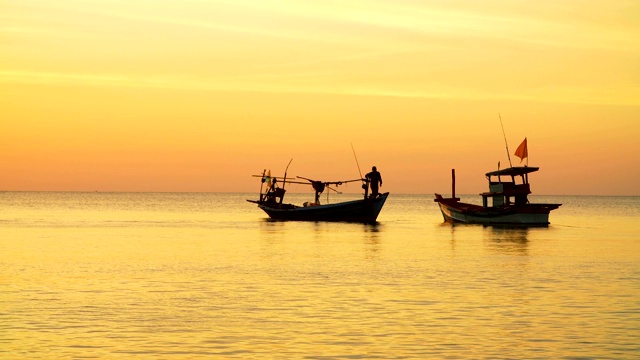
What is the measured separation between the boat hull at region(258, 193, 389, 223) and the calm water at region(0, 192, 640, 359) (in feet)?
86.5

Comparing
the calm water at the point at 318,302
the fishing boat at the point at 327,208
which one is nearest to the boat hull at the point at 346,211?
the fishing boat at the point at 327,208

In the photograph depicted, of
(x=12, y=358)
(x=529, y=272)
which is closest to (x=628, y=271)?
(x=529, y=272)

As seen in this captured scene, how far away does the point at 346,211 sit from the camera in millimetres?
75562

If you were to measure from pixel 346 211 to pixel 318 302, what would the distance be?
50.7 meters

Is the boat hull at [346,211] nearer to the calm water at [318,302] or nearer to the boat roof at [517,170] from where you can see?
the boat roof at [517,170]

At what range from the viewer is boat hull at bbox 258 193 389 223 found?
245 ft

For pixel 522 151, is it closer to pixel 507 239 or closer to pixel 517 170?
pixel 517 170

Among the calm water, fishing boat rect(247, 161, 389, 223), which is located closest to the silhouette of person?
fishing boat rect(247, 161, 389, 223)

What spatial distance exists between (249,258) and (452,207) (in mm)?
37191

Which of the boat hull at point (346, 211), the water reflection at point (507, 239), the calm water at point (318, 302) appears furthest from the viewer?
the boat hull at point (346, 211)

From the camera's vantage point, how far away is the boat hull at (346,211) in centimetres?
7462

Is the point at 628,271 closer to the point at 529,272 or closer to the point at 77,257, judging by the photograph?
the point at 529,272

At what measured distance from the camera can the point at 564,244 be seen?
52.8m

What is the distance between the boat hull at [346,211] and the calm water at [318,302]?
26380 millimetres
